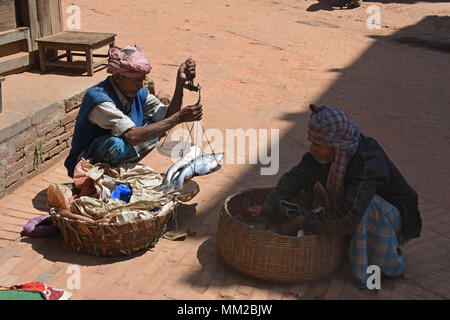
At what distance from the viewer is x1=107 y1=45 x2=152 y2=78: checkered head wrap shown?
442cm

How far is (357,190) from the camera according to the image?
3.58 m

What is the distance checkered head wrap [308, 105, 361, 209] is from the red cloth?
1853 mm

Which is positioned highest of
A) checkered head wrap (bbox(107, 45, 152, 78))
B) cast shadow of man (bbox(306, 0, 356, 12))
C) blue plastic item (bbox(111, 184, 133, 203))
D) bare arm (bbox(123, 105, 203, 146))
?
checkered head wrap (bbox(107, 45, 152, 78))

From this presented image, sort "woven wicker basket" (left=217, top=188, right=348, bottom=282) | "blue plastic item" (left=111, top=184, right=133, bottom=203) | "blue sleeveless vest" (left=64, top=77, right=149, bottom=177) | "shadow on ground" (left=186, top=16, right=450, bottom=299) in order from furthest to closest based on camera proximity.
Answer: "blue sleeveless vest" (left=64, top=77, right=149, bottom=177), "blue plastic item" (left=111, top=184, right=133, bottom=203), "shadow on ground" (left=186, top=16, right=450, bottom=299), "woven wicker basket" (left=217, top=188, right=348, bottom=282)

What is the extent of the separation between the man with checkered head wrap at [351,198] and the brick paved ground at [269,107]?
28cm

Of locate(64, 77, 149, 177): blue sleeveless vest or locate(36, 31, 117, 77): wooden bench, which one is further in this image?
locate(36, 31, 117, 77): wooden bench

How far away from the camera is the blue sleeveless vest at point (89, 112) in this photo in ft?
14.8

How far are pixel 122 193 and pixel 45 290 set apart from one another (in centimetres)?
105

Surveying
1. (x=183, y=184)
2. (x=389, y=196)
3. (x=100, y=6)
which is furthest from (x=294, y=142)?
(x=100, y=6)

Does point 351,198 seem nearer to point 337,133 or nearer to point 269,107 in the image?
point 337,133

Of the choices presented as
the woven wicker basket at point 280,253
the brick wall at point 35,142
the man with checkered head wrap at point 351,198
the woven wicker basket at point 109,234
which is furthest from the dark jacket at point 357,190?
the brick wall at point 35,142
